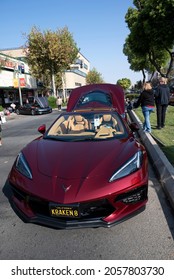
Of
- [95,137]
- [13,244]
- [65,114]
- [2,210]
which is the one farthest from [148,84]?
[13,244]

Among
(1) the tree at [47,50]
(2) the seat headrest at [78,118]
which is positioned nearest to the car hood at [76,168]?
(2) the seat headrest at [78,118]

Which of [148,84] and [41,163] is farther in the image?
[148,84]

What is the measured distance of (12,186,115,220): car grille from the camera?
281 centimetres

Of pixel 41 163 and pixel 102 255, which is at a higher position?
pixel 41 163

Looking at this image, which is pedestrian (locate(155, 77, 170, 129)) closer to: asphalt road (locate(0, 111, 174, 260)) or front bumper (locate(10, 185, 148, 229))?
asphalt road (locate(0, 111, 174, 260))

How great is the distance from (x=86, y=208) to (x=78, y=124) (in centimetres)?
230

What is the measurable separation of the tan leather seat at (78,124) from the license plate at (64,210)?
82.2 inches

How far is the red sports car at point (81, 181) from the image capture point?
2.83 m

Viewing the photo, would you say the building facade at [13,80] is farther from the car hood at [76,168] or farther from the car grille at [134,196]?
the car grille at [134,196]

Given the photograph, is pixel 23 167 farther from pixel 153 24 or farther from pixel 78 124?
pixel 153 24

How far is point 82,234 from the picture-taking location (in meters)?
3.06

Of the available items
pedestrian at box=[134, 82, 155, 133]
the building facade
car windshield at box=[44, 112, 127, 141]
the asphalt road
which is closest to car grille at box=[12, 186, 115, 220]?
the asphalt road
